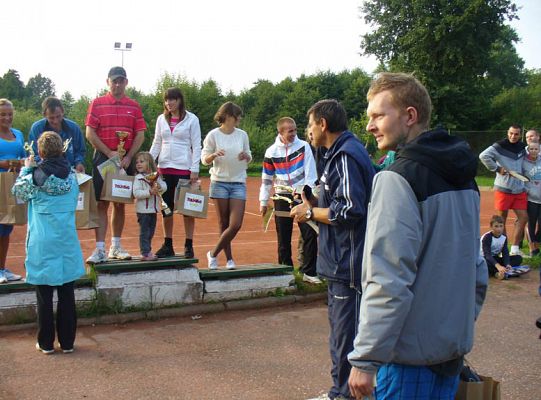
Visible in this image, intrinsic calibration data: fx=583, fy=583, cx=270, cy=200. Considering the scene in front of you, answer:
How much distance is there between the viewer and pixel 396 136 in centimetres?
251

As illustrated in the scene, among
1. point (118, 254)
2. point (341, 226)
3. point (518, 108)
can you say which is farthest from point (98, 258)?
point (518, 108)

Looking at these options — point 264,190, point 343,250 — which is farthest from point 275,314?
point 343,250

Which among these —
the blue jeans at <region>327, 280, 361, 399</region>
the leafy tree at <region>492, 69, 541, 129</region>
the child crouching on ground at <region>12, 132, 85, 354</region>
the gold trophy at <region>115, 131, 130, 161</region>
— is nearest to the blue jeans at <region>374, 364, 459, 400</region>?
the blue jeans at <region>327, 280, 361, 399</region>

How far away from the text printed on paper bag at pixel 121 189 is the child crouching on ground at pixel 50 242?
1102 mm

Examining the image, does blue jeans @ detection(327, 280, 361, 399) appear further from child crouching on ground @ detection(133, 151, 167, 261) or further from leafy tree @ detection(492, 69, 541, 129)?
leafy tree @ detection(492, 69, 541, 129)

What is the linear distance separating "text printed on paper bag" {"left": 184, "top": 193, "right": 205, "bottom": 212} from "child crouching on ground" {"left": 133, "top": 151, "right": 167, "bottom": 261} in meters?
0.30

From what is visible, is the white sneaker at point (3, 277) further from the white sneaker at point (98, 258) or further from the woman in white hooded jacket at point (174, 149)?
the woman in white hooded jacket at point (174, 149)

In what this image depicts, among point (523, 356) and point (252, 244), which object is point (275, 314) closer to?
point (523, 356)

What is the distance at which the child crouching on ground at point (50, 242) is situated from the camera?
211 inches

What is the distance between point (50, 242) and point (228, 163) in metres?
2.53

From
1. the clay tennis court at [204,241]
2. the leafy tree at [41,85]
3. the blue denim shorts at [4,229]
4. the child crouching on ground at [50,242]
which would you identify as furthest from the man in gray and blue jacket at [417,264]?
the leafy tree at [41,85]

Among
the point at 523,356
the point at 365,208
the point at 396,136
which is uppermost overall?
the point at 396,136

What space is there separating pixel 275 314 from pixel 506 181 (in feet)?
17.6

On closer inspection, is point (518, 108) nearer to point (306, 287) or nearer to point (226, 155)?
point (306, 287)
